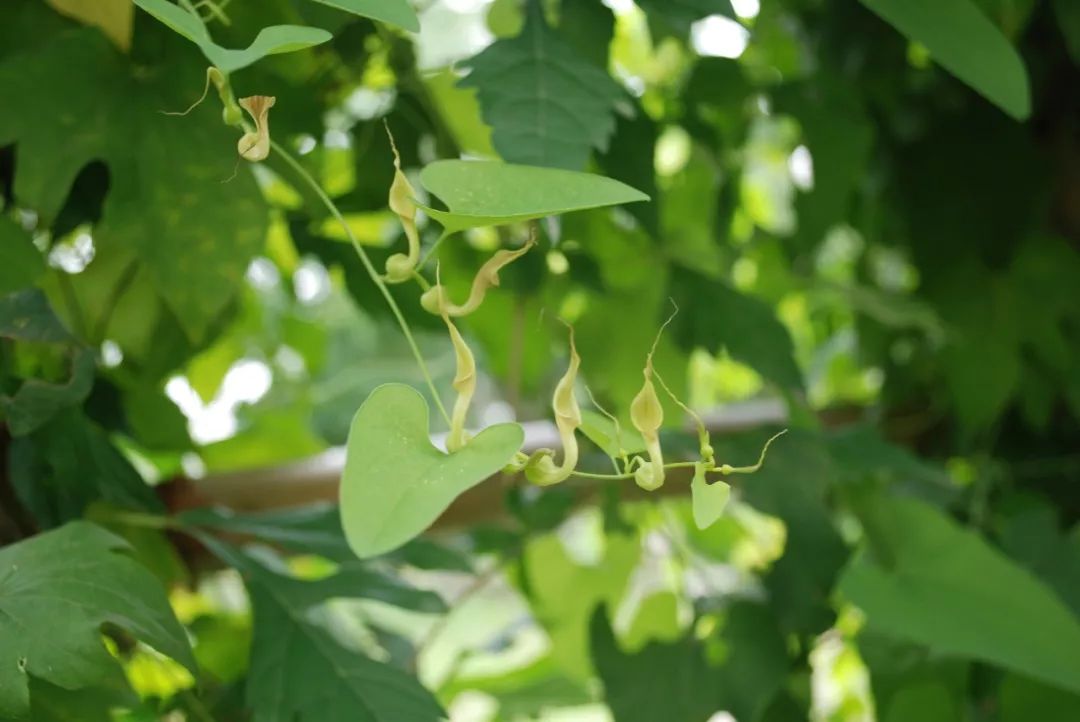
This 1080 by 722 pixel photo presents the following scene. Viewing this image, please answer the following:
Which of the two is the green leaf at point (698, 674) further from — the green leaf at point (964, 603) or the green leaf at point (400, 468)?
the green leaf at point (400, 468)

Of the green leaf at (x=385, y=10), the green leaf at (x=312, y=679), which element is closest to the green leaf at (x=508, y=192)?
the green leaf at (x=385, y=10)

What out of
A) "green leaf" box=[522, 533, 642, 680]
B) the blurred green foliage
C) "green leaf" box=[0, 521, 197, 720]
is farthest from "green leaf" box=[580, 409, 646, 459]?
"green leaf" box=[522, 533, 642, 680]

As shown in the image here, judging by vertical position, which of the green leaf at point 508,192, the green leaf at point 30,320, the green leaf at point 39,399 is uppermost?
the green leaf at point 508,192

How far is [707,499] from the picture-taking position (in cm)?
18

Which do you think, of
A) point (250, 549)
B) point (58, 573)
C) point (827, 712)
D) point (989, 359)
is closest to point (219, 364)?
point (250, 549)

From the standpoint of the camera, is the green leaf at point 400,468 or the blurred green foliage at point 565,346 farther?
the blurred green foliage at point 565,346

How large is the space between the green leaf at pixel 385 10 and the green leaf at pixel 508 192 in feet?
0.09

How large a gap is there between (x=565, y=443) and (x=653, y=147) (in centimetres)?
17

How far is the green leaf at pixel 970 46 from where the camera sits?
10.1 inches

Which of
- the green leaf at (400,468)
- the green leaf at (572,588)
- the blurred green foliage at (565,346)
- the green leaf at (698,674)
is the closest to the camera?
the green leaf at (400,468)

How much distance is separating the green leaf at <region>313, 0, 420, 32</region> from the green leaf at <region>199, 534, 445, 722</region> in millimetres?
165

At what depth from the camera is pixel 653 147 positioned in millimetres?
335

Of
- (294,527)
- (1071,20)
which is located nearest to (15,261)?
(294,527)

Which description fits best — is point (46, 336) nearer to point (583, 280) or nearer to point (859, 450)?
point (583, 280)
